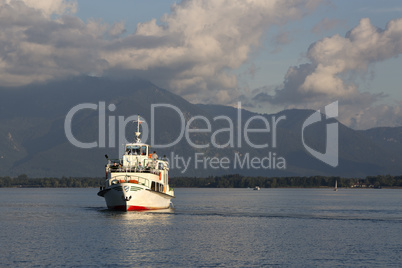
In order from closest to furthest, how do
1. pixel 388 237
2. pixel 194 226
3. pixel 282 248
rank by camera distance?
pixel 282 248 → pixel 388 237 → pixel 194 226

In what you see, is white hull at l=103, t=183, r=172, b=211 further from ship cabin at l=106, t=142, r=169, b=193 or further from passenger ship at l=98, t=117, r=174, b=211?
ship cabin at l=106, t=142, r=169, b=193

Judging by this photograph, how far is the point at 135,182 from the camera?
4582 inches

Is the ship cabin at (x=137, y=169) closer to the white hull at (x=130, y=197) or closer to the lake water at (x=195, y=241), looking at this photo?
the white hull at (x=130, y=197)

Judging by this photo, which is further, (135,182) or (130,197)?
(130,197)

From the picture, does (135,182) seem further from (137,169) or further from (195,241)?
(195,241)

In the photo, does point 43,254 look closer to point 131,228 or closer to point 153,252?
point 153,252

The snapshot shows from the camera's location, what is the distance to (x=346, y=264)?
67.6 m

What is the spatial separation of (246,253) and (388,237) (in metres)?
27.3

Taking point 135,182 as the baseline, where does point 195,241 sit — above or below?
below

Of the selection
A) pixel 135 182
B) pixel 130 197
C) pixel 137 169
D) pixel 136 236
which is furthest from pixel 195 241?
pixel 137 169

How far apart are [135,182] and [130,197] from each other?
3063mm

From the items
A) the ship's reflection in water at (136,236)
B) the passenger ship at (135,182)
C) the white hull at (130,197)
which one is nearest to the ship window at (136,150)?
the passenger ship at (135,182)

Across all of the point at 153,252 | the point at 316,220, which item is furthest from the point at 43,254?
the point at 316,220

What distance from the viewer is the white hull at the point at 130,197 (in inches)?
4569
